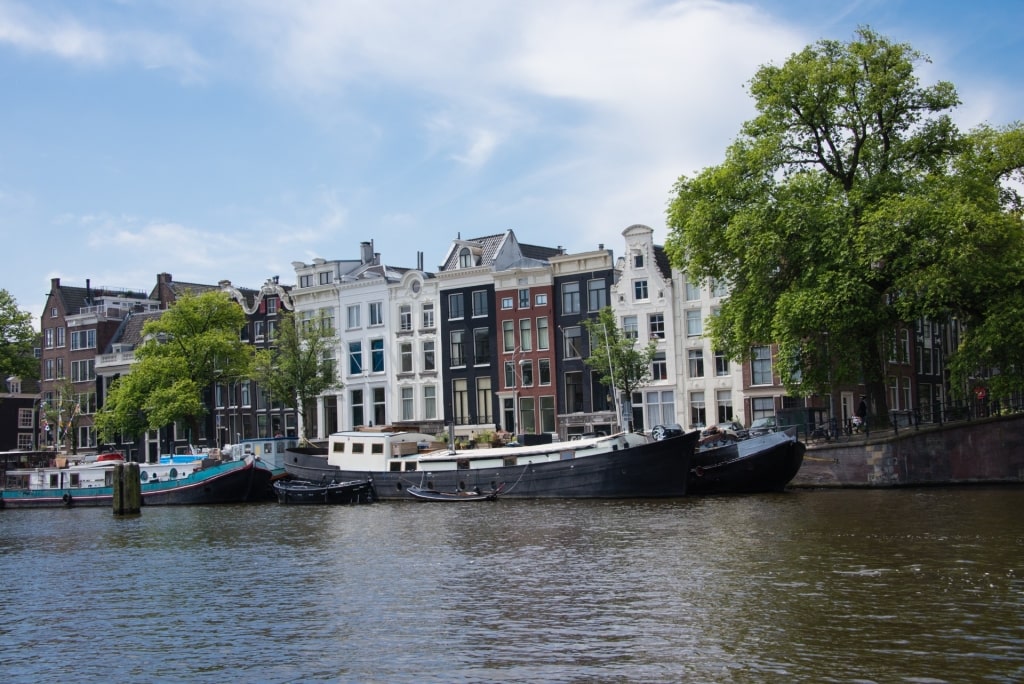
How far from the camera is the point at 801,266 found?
4962cm

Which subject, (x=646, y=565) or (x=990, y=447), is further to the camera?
(x=990, y=447)

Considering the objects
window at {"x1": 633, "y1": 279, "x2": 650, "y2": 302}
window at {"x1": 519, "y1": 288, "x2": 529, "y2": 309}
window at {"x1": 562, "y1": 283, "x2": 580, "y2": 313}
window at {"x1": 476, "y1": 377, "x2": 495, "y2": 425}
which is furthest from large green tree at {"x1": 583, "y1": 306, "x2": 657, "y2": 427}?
window at {"x1": 476, "y1": 377, "x2": 495, "y2": 425}

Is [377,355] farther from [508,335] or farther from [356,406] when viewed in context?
[508,335]

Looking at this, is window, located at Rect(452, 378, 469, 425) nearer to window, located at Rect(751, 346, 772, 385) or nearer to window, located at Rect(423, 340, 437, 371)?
window, located at Rect(423, 340, 437, 371)

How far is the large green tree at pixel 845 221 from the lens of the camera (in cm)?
4638

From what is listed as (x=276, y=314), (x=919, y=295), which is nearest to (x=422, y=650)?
(x=919, y=295)

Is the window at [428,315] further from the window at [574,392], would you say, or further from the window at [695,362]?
the window at [695,362]

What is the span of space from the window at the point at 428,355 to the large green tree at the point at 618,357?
633 inches

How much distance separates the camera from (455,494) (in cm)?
5412

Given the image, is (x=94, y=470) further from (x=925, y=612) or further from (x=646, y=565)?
(x=925, y=612)

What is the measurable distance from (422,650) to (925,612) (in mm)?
8595

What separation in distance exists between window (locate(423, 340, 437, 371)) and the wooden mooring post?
2524 centimetres

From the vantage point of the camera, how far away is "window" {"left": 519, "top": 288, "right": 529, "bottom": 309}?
2926 inches

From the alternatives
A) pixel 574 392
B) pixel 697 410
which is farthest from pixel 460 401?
pixel 697 410
